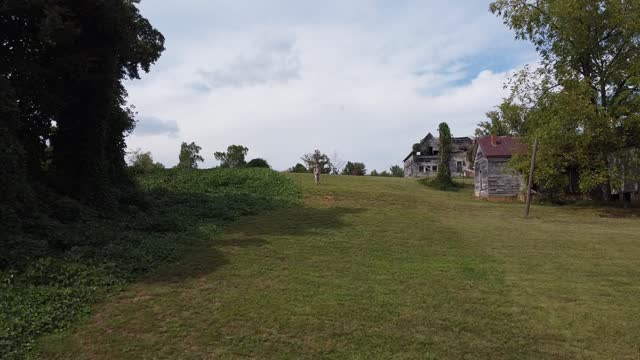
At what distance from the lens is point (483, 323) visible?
28.2ft

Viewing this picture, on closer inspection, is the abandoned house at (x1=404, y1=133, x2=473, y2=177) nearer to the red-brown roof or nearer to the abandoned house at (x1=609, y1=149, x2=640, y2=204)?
the red-brown roof

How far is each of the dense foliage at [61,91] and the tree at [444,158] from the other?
37.3m

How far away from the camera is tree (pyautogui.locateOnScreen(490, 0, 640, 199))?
29141 mm

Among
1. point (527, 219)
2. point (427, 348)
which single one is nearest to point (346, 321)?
point (427, 348)

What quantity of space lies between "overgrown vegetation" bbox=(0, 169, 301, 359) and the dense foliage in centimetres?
88

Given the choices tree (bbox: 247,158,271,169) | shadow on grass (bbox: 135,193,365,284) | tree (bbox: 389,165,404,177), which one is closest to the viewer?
shadow on grass (bbox: 135,193,365,284)

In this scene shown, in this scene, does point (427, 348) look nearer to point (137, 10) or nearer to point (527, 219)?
point (527, 219)

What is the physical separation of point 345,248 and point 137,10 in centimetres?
1775

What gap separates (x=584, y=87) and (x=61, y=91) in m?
28.8

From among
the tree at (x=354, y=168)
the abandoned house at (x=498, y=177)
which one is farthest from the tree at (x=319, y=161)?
the abandoned house at (x=498, y=177)

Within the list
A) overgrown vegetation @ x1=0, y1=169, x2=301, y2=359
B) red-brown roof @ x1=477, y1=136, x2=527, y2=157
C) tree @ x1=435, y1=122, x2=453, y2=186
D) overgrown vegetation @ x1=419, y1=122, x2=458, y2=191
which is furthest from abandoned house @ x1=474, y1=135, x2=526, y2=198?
overgrown vegetation @ x1=0, y1=169, x2=301, y2=359

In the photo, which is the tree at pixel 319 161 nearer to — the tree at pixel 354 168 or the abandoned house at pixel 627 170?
the tree at pixel 354 168

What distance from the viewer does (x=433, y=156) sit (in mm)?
76250

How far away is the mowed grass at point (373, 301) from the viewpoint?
24.7 ft
